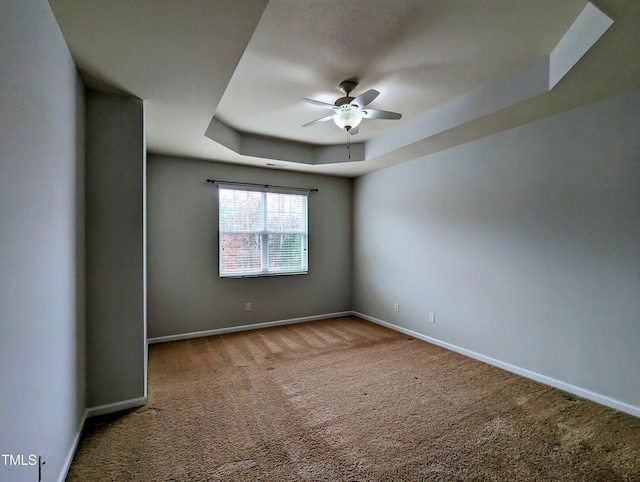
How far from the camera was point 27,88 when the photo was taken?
126 centimetres

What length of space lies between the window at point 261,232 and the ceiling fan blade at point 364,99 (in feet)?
7.96

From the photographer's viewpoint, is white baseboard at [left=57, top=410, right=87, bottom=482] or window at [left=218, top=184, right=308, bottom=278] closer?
white baseboard at [left=57, top=410, right=87, bottom=482]

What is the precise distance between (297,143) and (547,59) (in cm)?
288

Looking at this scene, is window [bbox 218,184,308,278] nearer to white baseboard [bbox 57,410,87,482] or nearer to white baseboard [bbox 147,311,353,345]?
white baseboard [bbox 147,311,353,345]

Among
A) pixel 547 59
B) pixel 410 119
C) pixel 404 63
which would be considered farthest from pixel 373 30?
pixel 410 119

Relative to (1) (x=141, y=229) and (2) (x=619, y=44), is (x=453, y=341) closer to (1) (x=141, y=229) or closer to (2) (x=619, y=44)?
(2) (x=619, y=44)

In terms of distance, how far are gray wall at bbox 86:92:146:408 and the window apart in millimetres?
1939

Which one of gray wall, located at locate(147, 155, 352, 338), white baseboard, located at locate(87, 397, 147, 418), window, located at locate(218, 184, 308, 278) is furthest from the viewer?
window, located at locate(218, 184, 308, 278)

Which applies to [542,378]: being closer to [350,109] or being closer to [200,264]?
[350,109]

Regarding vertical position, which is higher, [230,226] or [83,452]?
[230,226]

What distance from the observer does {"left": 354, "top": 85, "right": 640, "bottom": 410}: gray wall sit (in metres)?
2.36

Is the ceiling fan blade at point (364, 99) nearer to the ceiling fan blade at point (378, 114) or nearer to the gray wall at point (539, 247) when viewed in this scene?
the ceiling fan blade at point (378, 114)

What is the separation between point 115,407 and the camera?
7.64 ft

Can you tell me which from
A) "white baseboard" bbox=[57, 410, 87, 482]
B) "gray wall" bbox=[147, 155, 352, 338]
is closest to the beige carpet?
"white baseboard" bbox=[57, 410, 87, 482]
